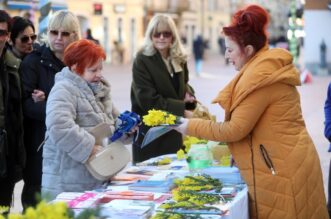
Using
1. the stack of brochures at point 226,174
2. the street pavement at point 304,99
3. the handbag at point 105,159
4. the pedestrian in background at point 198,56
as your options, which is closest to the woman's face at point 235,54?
the stack of brochures at point 226,174

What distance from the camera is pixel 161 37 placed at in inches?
225

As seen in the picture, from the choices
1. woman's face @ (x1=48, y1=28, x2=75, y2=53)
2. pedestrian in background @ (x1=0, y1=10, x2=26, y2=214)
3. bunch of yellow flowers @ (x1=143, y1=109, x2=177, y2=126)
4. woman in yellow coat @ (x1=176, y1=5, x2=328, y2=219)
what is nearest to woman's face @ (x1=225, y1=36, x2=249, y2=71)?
woman in yellow coat @ (x1=176, y1=5, x2=328, y2=219)

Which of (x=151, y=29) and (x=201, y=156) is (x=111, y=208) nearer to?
(x=201, y=156)

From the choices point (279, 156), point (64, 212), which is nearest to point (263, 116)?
point (279, 156)

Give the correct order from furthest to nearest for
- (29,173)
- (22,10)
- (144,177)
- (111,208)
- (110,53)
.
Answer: (110,53) → (22,10) → (29,173) → (144,177) → (111,208)

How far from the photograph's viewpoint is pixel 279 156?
3.78 meters

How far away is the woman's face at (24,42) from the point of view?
222 inches

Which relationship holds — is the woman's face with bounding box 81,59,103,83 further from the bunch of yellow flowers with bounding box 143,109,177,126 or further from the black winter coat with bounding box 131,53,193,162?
the black winter coat with bounding box 131,53,193,162

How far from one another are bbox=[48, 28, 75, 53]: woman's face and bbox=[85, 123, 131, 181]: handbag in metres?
0.95

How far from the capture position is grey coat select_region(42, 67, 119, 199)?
3963mm

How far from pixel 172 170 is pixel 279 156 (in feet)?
3.29

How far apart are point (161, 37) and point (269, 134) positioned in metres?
2.16

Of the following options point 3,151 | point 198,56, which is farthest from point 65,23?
point 198,56

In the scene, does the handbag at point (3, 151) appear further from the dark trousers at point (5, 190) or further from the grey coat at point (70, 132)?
the grey coat at point (70, 132)
